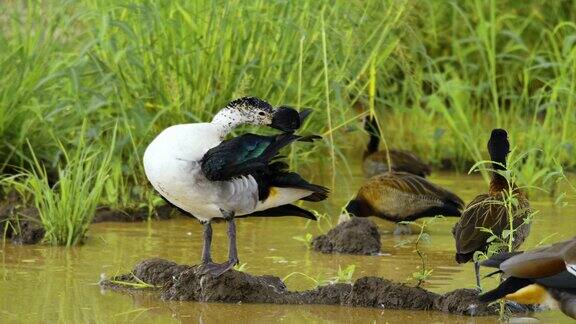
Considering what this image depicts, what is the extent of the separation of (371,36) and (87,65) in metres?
2.03

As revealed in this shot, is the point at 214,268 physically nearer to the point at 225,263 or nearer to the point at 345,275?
the point at 225,263

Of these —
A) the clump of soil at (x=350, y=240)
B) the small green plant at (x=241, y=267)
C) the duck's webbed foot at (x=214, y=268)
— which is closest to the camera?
the duck's webbed foot at (x=214, y=268)

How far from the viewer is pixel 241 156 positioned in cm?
668

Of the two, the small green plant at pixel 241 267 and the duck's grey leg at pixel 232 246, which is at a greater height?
the duck's grey leg at pixel 232 246

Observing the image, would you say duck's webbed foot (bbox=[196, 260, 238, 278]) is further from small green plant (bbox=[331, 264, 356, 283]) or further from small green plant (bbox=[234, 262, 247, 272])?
small green plant (bbox=[331, 264, 356, 283])

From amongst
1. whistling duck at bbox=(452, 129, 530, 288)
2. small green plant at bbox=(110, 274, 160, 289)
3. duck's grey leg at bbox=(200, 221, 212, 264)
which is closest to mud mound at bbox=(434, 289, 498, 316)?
whistling duck at bbox=(452, 129, 530, 288)

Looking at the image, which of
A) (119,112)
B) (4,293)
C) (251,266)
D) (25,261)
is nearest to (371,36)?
(119,112)

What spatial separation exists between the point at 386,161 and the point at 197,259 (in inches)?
144

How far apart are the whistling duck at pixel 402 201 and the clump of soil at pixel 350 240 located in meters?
1.04

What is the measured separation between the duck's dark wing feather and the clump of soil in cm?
147

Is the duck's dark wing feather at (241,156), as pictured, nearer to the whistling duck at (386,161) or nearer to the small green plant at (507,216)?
the small green plant at (507,216)

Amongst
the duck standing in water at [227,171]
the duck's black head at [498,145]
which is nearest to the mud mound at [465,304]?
the duck standing in water at [227,171]

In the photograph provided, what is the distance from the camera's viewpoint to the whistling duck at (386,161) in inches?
427

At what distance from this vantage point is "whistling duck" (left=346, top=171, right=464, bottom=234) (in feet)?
30.6
